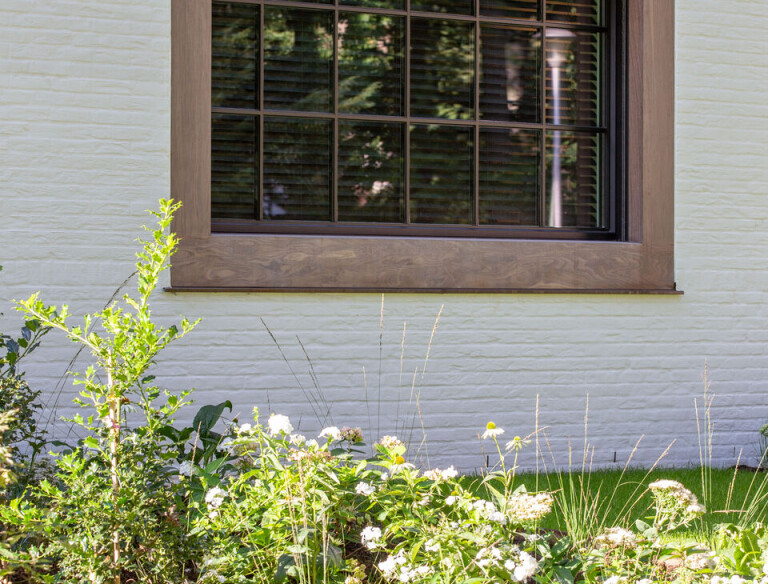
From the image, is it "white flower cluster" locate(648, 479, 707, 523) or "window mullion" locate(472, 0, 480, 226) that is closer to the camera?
"white flower cluster" locate(648, 479, 707, 523)

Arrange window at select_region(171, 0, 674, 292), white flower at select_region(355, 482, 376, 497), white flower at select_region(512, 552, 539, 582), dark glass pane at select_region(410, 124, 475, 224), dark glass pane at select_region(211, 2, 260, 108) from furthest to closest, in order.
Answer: dark glass pane at select_region(410, 124, 475, 224) < dark glass pane at select_region(211, 2, 260, 108) < window at select_region(171, 0, 674, 292) < white flower at select_region(355, 482, 376, 497) < white flower at select_region(512, 552, 539, 582)

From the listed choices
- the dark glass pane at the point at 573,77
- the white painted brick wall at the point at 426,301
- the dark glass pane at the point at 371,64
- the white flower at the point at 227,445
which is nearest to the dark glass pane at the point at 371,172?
the dark glass pane at the point at 371,64

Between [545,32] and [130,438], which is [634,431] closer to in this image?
[545,32]

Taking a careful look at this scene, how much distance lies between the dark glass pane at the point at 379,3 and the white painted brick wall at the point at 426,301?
42.0 inches

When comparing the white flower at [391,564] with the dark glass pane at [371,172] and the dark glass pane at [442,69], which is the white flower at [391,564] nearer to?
the dark glass pane at [371,172]

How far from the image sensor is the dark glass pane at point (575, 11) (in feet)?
17.9

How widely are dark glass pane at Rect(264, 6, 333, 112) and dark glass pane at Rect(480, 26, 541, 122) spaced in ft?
3.13

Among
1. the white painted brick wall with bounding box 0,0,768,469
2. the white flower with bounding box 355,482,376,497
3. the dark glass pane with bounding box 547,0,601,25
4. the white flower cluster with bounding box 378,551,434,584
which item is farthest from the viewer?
the dark glass pane with bounding box 547,0,601,25

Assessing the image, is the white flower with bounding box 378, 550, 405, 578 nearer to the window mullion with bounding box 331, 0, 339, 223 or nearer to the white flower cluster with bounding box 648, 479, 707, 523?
the white flower cluster with bounding box 648, 479, 707, 523

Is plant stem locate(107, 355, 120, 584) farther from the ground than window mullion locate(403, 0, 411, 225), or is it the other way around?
window mullion locate(403, 0, 411, 225)

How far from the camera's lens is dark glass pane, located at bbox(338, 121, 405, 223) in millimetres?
5106

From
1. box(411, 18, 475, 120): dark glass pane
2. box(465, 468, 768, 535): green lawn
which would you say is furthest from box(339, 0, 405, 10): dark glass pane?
box(465, 468, 768, 535): green lawn

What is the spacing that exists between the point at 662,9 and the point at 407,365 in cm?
261

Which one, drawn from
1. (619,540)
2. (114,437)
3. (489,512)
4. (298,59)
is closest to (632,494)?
(619,540)
